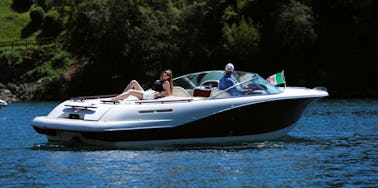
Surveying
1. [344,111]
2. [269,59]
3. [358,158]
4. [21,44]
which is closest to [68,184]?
[358,158]

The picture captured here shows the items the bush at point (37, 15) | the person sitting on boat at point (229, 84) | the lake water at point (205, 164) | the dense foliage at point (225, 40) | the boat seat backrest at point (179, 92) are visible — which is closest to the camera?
the lake water at point (205, 164)

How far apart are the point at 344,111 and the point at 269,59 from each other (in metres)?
28.3

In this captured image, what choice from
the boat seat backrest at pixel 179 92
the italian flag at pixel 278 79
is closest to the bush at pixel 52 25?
the boat seat backrest at pixel 179 92

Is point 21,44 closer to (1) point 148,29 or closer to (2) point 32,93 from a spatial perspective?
(2) point 32,93

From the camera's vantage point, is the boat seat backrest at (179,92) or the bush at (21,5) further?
the bush at (21,5)

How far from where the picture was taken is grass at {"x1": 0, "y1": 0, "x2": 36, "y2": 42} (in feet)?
319

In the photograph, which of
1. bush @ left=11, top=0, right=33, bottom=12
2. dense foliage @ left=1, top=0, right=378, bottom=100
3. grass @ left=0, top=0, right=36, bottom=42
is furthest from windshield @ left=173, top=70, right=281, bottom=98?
bush @ left=11, top=0, right=33, bottom=12

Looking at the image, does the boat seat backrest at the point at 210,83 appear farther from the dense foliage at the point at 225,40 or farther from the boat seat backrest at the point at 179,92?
the dense foliage at the point at 225,40

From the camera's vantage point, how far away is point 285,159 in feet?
77.3

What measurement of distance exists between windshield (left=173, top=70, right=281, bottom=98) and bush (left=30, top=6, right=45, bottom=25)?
2788 inches

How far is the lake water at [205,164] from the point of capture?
20234 millimetres

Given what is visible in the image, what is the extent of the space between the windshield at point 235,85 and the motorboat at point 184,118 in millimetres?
29

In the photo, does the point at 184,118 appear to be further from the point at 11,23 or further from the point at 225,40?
the point at 11,23

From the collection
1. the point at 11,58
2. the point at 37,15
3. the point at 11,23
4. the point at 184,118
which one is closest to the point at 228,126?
the point at 184,118
